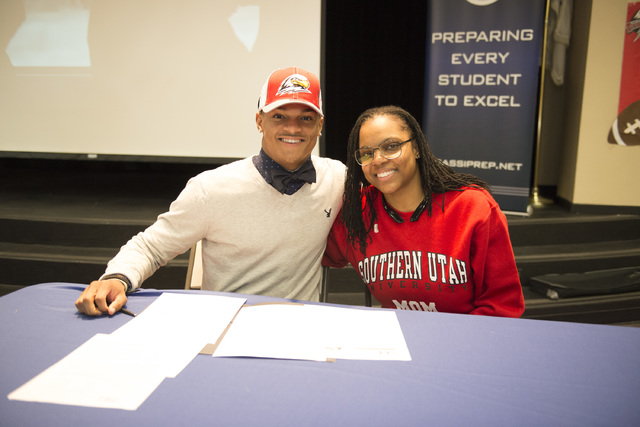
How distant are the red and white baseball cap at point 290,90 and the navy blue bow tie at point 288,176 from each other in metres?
0.22

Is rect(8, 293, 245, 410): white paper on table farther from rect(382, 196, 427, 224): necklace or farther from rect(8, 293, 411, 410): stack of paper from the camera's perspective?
rect(382, 196, 427, 224): necklace

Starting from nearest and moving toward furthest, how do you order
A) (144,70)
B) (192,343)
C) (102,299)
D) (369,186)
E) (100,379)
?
(100,379), (192,343), (102,299), (369,186), (144,70)

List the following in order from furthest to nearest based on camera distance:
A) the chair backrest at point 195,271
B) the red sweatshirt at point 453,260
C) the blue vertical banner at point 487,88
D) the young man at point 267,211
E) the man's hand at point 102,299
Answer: the blue vertical banner at point 487,88 < the chair backrest at point 195,271 < the young man at point 267,211 < the red sweatshirt at point 453,260 < the man's hand at point 102,299

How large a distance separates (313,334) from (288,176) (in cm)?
70

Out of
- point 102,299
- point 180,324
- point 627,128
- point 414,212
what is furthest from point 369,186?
point 627,128

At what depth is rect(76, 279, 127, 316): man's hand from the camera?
1.10 meters

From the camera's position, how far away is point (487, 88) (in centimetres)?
350

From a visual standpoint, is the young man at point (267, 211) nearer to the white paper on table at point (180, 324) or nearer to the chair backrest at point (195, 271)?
the chair backrest at point (195, 271)

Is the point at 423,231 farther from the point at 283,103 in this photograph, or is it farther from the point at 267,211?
the point at 283,103

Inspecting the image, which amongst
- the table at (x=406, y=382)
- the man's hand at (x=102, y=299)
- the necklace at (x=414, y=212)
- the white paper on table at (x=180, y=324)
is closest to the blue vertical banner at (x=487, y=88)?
the necklace at (x=414, y=212)

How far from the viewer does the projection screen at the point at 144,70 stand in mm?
3689

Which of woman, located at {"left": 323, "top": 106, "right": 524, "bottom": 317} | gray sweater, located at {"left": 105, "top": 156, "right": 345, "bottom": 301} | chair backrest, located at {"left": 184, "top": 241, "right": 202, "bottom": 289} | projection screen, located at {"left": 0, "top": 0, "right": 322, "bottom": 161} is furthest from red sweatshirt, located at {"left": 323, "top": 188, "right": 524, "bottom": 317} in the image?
projection screen, located at {"left": 0, "top": 0, "right": 322, "bottom": 161}

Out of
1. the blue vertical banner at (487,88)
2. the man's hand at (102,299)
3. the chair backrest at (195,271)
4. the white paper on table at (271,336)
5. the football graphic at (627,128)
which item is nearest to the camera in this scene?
the white paper on table at (271,336)

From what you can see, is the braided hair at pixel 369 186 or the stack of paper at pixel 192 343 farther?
the braided hair at pixel 369 186
